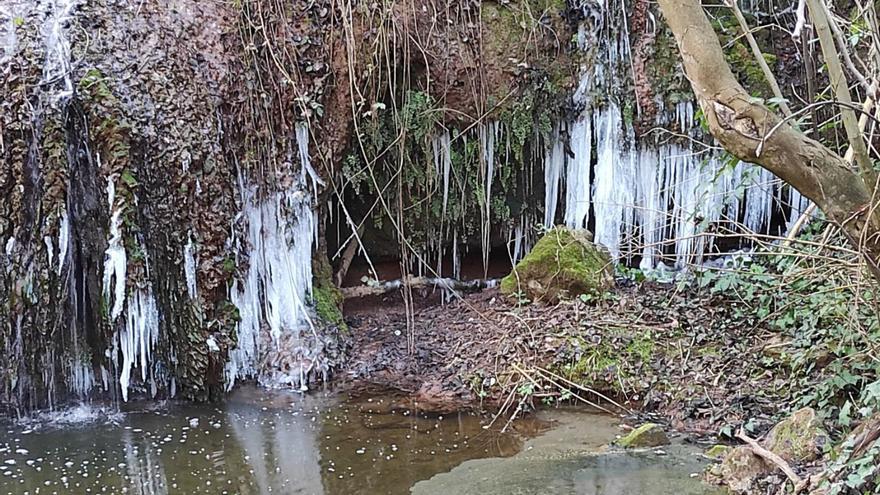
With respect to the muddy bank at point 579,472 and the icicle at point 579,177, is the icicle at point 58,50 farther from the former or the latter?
the icicle at point 579,177

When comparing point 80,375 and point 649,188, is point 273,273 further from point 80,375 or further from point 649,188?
point 649,188

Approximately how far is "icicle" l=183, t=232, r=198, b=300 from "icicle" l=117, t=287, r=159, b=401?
0.29m

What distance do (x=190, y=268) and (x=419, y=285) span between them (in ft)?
8.81

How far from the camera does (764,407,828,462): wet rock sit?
3.96m

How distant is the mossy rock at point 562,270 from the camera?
22.3ft

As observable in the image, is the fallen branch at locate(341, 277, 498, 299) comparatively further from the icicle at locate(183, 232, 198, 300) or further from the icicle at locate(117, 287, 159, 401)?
the icicle at locate(117, 287, 159, 401)

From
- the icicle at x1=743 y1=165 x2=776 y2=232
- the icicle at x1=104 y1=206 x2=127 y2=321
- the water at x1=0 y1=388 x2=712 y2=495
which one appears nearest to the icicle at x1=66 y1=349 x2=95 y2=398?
the water at x1=0 y1=388 x2=712 y2=495

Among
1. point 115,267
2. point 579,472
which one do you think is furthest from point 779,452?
point 115,267

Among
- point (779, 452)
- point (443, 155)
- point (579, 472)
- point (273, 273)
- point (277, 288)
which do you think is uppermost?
point (443, 155)

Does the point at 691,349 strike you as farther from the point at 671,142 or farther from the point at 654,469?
the point at 671,142

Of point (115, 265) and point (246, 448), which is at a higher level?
point (115, 265)

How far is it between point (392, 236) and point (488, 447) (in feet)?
11.4

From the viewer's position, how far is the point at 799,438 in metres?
4.06

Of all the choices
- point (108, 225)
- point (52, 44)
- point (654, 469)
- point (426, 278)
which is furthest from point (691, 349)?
point (52, 44)
